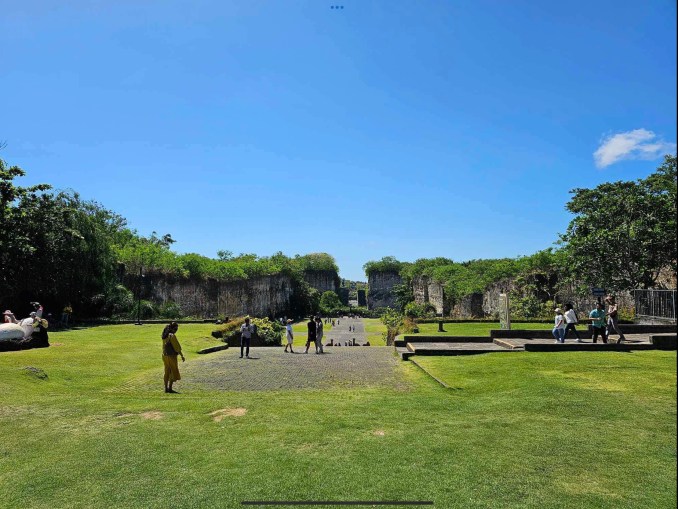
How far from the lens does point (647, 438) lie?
5988mm

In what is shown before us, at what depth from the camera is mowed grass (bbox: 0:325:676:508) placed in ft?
16.1

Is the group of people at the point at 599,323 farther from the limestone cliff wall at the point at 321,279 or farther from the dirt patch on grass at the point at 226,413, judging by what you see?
the limestone cliff wall at the point at 321,279

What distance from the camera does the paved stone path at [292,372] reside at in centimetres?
1093

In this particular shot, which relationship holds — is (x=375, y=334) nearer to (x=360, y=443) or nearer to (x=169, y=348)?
(x=169, y=348)

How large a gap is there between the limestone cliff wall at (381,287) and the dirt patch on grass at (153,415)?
317ft

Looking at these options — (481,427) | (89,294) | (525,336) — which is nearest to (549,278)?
(525,336)

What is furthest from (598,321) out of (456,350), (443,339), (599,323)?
(443,339)

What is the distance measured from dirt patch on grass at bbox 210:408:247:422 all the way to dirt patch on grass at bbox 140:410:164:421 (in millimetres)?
833

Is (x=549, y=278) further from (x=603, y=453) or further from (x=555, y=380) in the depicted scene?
(x=603, y=453)

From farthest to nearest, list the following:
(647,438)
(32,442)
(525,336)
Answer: (525,336)
(32,442)
(647,438)

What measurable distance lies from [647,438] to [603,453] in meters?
0.83

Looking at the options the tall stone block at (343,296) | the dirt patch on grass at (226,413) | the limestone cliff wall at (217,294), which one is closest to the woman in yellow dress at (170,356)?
the dirt patch on grass at (226,413)

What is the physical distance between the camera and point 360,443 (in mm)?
6273

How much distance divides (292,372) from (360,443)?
6820 mm
